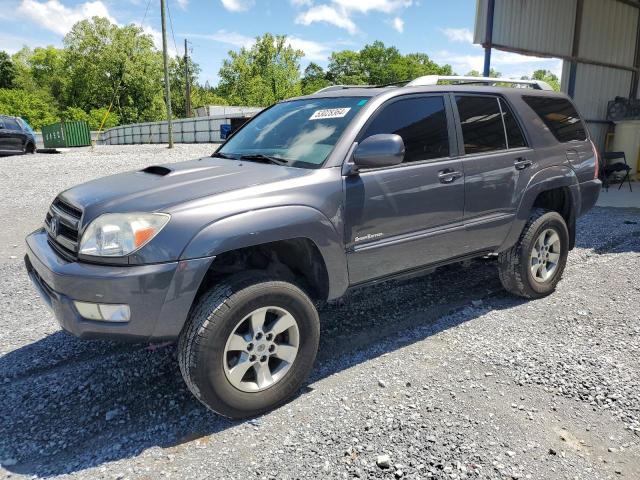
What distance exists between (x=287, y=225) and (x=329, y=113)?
1.11m

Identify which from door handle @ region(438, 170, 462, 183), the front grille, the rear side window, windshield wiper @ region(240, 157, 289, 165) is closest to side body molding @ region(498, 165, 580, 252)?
door handle @ region(438, 170, 462, 183)

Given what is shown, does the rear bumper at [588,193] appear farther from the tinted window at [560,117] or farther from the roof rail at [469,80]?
the roof rail at [469,80]

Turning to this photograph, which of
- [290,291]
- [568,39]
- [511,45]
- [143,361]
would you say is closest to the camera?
[290,291]

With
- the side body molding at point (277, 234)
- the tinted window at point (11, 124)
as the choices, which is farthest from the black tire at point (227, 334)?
the tinted window at point (11, 124)

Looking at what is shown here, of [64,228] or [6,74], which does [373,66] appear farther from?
[64,228]

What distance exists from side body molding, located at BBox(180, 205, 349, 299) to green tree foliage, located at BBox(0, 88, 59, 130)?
59.2 meters

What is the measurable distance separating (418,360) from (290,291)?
3.95 ft

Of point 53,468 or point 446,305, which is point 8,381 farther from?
point 446,305

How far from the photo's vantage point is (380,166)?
10.4 ft

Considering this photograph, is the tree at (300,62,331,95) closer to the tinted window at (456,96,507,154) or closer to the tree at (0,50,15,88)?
the tree at (0,50,15,88)

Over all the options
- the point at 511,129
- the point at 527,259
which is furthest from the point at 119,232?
the point at 527,259

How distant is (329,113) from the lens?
348 cm

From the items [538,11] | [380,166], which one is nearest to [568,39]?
[538,11]

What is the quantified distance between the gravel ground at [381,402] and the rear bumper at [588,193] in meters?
0.93
